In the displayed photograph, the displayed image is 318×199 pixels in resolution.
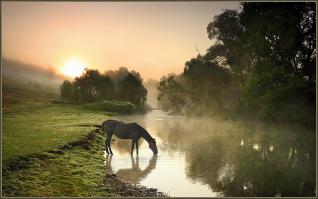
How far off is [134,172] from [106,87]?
6.16 m

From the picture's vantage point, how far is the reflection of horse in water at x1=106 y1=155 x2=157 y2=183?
1805 centimetres

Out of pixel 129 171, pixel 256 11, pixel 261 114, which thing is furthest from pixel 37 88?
pixel 256 11

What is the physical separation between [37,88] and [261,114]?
19.3 meters

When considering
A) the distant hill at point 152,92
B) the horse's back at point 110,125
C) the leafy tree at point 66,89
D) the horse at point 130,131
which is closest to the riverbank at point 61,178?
the leafy tree at point 66,89

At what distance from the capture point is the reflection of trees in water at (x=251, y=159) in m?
16.5

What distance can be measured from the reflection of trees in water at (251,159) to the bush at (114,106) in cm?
560

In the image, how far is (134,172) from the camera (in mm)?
19469

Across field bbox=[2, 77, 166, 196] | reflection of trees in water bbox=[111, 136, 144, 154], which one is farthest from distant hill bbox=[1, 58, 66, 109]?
reflection of trees in water bbox=[111, 136, 144, 154]

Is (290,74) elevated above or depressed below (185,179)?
above

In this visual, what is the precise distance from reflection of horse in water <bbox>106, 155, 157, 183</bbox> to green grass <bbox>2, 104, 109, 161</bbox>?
445 centimetres

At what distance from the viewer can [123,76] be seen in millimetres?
21375

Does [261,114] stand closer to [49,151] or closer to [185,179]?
[185,179]

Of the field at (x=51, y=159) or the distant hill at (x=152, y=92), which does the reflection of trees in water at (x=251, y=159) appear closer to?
the distant hill at (x=152, y=92)

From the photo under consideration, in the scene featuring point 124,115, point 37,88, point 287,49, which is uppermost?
point 287,49
